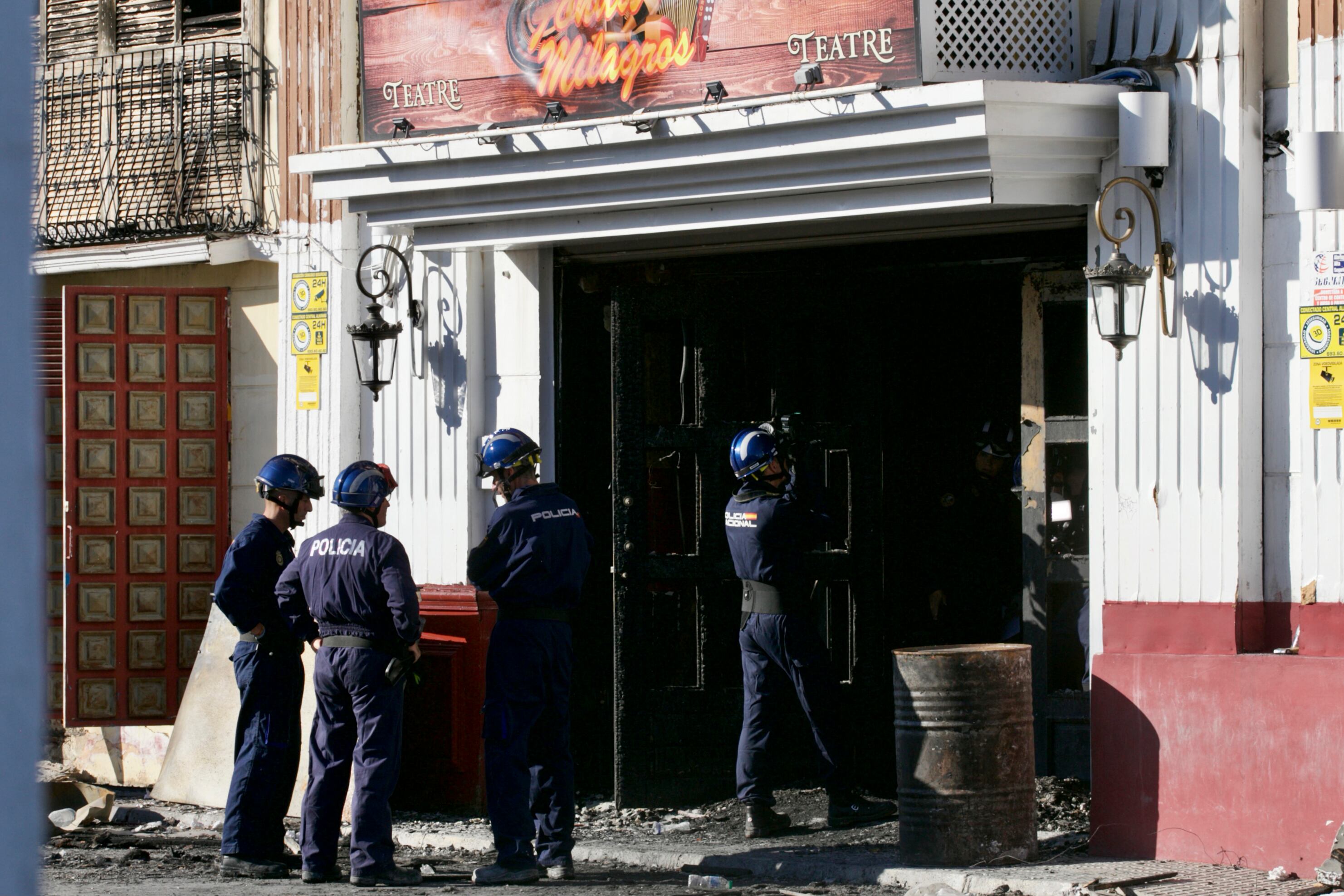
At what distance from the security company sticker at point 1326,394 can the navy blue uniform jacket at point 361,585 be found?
388 centimetres

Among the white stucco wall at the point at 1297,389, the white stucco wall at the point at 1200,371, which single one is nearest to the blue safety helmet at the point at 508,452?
the white stucco wall at the point at 1200,371

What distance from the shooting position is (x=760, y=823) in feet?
26.1

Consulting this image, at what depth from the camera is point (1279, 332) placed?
22.7 ft

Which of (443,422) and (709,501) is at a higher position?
(443,422)

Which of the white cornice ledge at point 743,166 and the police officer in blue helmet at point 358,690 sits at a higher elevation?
the white cornice ledge at point 743,166

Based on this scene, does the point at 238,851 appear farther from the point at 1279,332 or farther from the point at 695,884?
the point at 1279,332

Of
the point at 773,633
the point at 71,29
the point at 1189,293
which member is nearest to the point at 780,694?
the point at 773,633

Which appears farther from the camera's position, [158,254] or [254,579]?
[158,254]

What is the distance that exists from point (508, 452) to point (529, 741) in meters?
1.31

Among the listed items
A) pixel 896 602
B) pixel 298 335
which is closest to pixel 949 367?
pixel 896 602

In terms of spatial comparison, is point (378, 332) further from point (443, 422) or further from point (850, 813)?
point (850, 813)

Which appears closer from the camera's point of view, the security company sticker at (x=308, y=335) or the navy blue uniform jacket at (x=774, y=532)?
the navy blue uniform jacket at (x=774, y=532)

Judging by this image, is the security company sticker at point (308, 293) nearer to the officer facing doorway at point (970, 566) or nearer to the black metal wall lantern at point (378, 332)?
the black metal wall lantern at point (378, 332)

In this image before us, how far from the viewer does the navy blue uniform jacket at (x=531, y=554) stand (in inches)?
285
